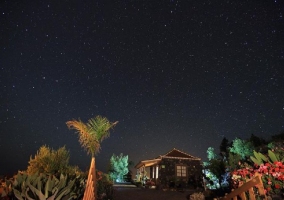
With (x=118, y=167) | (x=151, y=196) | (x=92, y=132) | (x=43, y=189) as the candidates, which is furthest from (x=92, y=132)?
(x=118, y=167)

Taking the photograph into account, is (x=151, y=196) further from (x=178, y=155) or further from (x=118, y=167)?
(x=118, y=167)

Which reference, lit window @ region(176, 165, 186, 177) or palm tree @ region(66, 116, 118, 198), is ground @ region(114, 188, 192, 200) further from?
lit window @ region(176, 165, 186, 177)

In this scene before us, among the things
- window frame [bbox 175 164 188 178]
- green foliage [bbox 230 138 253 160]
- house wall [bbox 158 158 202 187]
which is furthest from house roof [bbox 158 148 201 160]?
green foliage [bbox 230 138 253 160]

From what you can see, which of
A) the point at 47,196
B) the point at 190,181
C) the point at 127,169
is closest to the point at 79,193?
the point at 47,196

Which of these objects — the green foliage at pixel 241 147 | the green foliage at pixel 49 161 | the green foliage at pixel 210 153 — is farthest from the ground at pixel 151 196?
the green foliage at pixel 210 153

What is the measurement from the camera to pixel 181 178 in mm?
27641

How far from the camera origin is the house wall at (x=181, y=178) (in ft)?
88.2

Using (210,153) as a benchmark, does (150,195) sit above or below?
below

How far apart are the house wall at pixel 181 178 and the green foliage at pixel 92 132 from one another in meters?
19.2

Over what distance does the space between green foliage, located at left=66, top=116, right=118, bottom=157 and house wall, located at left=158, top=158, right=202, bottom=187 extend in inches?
754

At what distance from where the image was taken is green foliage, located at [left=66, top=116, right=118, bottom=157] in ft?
28.6

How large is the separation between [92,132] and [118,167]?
1402 inches

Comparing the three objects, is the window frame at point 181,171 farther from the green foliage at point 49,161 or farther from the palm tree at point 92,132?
the palm tree at point 92,132

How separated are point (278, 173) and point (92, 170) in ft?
15.3
